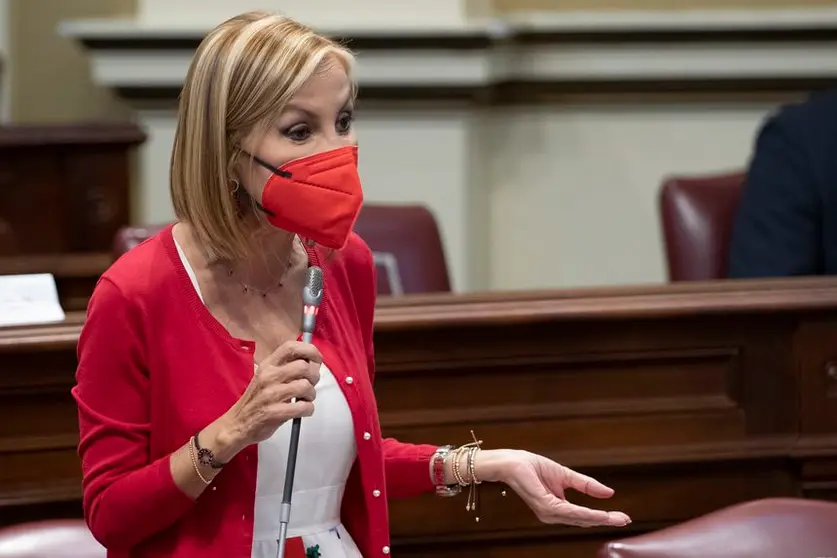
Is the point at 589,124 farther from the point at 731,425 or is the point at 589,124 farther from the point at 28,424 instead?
the point at 28,424

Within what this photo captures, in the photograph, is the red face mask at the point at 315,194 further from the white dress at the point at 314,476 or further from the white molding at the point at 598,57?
the white molding at the point at 598,57

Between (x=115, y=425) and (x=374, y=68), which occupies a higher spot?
(x=374, y=68)

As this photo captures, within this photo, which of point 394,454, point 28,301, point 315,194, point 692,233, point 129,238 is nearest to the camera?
point 315,194

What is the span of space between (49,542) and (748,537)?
31.8 inches

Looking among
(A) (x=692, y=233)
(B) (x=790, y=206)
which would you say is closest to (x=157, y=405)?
(A) (x=692, y=233)

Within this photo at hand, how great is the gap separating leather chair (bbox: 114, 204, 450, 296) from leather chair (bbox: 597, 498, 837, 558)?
1.23 m

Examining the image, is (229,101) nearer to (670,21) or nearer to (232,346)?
(232,346)

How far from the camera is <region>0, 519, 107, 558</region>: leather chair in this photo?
1.45 meters

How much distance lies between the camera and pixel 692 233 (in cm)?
278

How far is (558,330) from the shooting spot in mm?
2014

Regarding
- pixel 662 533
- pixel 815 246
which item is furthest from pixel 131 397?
pixel 815 246

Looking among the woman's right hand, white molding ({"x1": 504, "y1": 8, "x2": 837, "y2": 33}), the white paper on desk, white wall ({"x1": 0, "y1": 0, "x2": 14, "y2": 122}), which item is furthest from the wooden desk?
white wall ({"x1": 0, "y1": 0, "x2": 14, "y2": 122})

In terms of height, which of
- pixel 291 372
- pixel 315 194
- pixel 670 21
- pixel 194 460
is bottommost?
pixel 194 460

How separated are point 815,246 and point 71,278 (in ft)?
5.34
